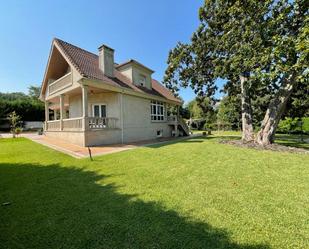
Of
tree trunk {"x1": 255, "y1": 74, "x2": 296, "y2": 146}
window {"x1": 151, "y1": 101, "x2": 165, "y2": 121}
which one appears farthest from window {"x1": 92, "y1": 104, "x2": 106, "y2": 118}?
tree trunk {"x1": 255, "y1": 74, "x2": 296, "y2": 146}

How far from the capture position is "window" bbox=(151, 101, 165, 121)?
1758 centimetres

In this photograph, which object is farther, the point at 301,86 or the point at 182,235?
the point at 301,86

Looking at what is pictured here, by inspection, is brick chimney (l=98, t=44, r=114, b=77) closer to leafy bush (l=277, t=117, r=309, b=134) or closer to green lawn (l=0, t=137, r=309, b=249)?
green lawn (l=0, t=137, r=309, b=249)

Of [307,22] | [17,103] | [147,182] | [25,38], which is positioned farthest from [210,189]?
[17,103]

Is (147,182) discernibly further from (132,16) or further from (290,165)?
(132,16)

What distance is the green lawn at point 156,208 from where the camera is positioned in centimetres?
239

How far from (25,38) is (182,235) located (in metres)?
→ 19.6

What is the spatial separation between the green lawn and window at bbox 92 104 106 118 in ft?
28.3

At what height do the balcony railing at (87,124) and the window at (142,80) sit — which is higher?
the window at (142,80)

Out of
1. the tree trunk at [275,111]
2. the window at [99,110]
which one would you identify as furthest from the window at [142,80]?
the tree trunk at [275,111]

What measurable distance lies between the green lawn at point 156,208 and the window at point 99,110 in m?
8.63

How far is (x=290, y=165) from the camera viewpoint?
6363 mm

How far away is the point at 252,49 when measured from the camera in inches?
391

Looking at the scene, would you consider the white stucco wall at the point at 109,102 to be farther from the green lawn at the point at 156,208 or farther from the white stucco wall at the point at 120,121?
the green lawn at the point at 156,208
